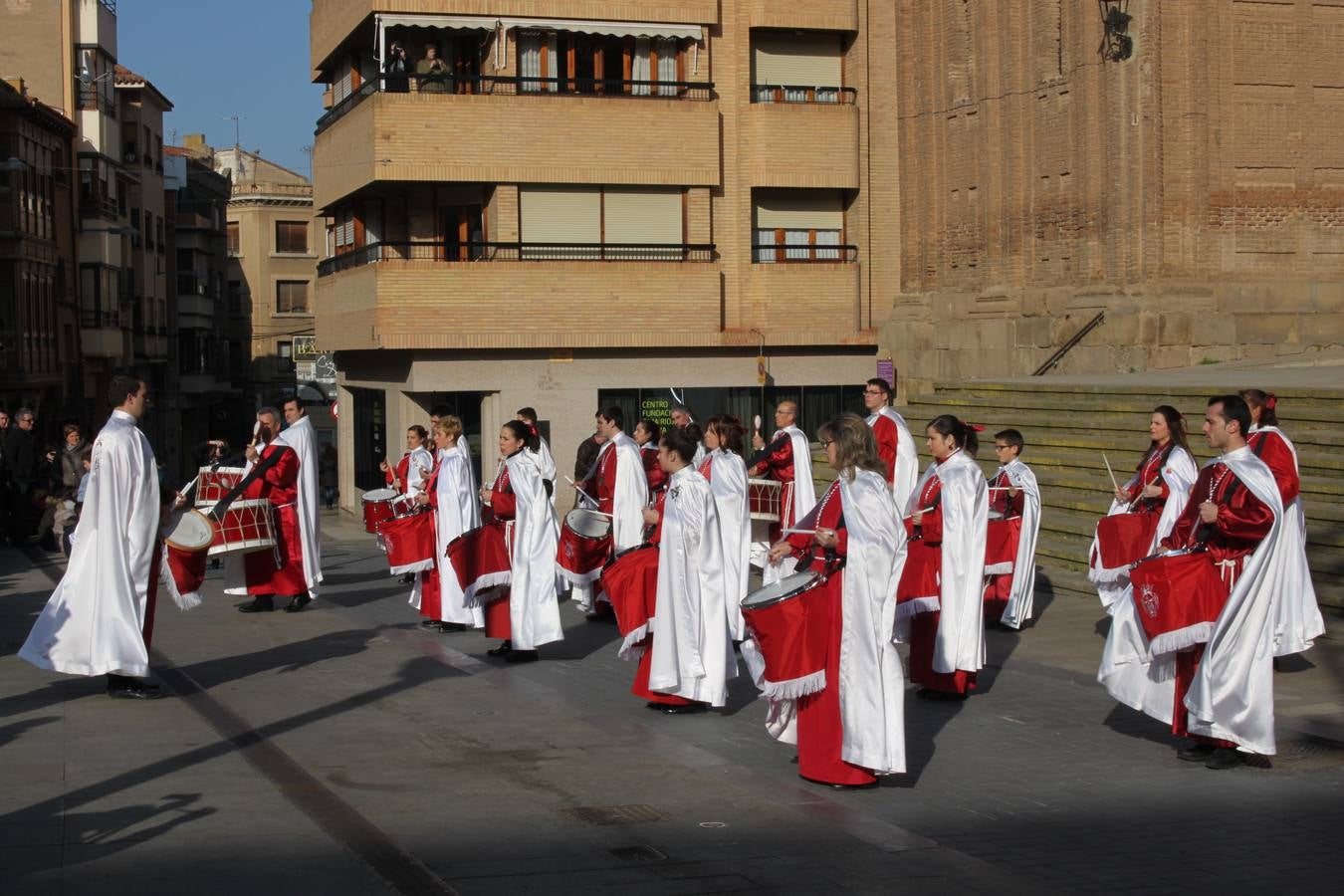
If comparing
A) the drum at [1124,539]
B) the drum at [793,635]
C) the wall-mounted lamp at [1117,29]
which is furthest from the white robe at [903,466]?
the wall-mounted lamp at [1117,29]

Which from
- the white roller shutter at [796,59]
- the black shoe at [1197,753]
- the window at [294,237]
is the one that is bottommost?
the black shoe at [1197,753]

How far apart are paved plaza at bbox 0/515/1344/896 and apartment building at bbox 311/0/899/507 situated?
18.9m

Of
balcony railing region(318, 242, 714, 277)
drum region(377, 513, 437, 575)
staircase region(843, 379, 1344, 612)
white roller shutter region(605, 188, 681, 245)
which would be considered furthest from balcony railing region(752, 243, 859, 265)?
drum region(377, 513, 437, 575)

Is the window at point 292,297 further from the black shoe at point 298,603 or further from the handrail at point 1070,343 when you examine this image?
the black shoe at point 298,603

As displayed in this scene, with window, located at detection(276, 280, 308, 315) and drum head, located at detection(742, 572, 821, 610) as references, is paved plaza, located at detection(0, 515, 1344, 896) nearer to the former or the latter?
drum head, located at detection(742, 572, 821, 610)

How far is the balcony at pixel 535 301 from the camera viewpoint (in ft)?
102

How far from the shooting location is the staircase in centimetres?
1650

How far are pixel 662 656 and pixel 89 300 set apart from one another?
46.2m

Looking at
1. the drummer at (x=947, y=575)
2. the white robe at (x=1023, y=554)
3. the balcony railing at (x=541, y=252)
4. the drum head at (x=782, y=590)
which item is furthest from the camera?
the balcony railing at (x=541, y=252)

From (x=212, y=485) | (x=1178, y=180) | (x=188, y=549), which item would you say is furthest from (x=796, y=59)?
(x=188, y=549)

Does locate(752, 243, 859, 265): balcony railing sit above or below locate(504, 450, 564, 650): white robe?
above

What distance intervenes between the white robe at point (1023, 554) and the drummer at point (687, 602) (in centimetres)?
445

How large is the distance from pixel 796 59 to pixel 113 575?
80.8 feet

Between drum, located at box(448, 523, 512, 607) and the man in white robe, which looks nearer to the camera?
the man in white robe
